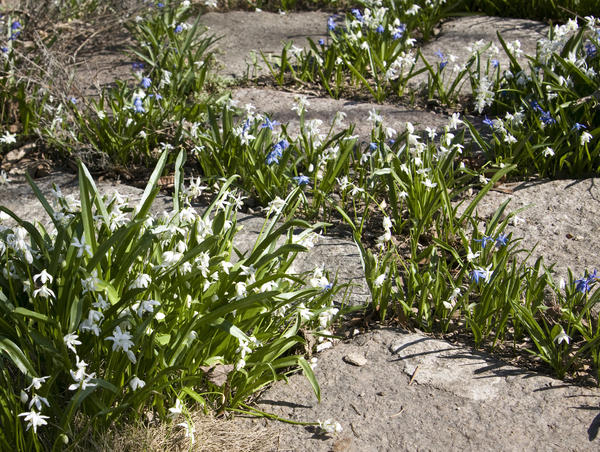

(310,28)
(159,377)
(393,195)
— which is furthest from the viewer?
(310,28)

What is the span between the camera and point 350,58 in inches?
193

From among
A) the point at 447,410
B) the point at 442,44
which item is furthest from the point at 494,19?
the point at 447,410

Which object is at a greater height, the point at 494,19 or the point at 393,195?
the point at 494,19

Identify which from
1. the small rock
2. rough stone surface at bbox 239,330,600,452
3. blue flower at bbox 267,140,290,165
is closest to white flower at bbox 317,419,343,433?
rough stone surface at bbox 239,330,600,452

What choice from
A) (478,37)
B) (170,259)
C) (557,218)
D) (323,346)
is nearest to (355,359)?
(323,346)

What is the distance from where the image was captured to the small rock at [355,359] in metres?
2.76

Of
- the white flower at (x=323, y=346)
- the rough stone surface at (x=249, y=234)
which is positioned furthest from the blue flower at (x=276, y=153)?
the white flower at (x=323, y=346)

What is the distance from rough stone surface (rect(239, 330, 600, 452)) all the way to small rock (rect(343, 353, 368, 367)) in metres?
0.02

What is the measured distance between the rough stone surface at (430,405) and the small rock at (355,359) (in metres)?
0.02

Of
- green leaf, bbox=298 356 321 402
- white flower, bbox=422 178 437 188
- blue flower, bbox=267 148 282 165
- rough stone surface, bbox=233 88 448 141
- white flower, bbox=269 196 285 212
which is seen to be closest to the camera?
green leaf, bbox=298 356 321 402

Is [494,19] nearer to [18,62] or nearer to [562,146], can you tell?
[562,146]

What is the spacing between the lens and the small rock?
276cm

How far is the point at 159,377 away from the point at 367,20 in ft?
11.6

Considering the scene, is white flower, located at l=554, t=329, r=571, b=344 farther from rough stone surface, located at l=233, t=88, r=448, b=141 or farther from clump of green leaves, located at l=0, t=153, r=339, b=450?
rough stone surface, located at l=233, t=88, r=448, b=141
